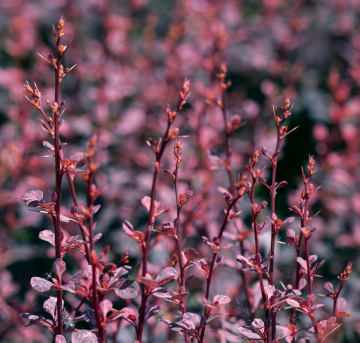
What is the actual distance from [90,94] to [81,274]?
66.3 inches

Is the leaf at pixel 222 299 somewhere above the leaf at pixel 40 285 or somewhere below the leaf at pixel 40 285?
below

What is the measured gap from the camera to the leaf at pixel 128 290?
0.83 m

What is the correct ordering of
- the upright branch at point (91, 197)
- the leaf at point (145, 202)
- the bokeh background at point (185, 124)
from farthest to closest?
the bokeh background at point (185, 124) → the leaf at point (145, 202) → the upright branch at point (91, 197)

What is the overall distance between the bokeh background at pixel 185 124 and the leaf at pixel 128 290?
37 centimetres

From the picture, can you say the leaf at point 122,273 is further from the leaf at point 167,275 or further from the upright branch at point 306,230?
the upright branch at point 306,230

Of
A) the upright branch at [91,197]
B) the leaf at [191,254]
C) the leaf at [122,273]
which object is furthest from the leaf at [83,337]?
the leaf at [191,254]

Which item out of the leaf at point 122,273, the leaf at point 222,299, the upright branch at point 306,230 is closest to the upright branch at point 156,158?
the leaf at point 122,273

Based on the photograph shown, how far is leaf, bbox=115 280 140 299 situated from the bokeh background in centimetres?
37

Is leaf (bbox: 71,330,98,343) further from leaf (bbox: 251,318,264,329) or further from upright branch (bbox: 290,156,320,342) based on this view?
upright branch (bbox: 290,156,320,342)

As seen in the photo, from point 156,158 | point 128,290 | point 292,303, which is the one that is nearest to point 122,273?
point 128,290

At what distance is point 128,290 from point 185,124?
1494 mm

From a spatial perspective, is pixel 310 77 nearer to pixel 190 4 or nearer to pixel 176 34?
pixel 190 4

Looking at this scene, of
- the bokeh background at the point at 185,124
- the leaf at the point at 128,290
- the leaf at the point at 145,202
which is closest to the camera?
the leaf at the point at 128,290

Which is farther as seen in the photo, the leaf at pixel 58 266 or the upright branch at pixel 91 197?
the leaf at pixel 58 266
